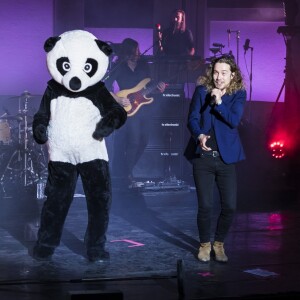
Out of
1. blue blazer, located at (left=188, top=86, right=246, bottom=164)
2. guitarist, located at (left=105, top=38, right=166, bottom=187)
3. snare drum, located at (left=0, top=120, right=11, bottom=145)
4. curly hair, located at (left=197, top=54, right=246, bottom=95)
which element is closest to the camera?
blue blazer, located at (left=188, top=86, right=246, bottom=164)

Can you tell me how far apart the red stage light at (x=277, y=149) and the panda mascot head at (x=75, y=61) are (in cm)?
545

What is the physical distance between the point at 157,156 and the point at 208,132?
5148 millimetres

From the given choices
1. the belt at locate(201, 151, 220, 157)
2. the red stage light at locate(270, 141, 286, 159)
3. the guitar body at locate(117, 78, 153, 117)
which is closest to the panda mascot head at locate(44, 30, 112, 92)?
the belt at locate(201, 151, 220, 157)

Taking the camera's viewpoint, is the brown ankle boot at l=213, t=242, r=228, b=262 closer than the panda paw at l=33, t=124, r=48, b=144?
No

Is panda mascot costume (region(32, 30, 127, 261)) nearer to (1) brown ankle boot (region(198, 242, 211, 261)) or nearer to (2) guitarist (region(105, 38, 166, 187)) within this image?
(1) brown ankle boot (region(198, 242, 211, 261))

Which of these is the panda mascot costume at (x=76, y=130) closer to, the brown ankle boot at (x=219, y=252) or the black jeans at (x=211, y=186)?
the black jeans at (x=211, y=186)

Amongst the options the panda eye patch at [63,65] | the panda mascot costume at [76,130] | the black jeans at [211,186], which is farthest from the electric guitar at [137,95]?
the black jeans at [211,186]

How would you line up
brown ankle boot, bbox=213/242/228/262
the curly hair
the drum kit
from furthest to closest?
the drum kit
brown ankle boot, bbox=213/242/228/262
the curly hair

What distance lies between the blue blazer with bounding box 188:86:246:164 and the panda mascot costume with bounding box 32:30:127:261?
62 cm

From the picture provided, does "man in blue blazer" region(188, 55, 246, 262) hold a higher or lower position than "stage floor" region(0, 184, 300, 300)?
higher

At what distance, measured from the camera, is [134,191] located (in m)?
10.2

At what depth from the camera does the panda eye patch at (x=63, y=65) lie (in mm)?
6195

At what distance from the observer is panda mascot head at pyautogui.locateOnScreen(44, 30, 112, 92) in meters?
6.16

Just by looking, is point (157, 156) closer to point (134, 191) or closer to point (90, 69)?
point (134, 191)
